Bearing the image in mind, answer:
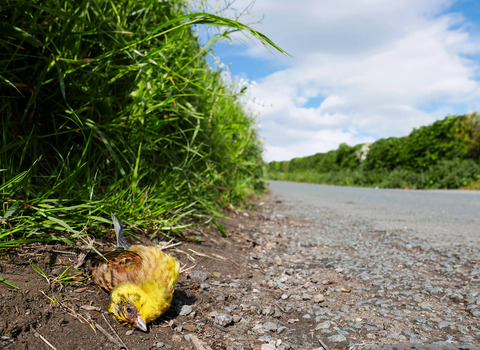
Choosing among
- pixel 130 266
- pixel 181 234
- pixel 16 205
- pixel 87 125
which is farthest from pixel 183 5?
pixel 130 266

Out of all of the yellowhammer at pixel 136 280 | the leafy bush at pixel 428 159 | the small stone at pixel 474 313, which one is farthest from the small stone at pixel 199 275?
the leafy bush at pixel 428 159

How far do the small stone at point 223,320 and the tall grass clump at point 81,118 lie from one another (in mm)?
687

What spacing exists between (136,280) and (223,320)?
41cm

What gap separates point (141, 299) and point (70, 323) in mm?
239

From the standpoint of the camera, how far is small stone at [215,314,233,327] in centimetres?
123

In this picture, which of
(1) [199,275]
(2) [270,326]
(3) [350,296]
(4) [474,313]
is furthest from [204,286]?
(4) [474,313]

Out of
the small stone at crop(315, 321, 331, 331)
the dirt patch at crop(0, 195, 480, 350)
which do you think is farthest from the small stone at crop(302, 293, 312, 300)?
the small stone at crop(315, 321, 331, 331)

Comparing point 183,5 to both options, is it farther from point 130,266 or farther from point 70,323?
point 70,323

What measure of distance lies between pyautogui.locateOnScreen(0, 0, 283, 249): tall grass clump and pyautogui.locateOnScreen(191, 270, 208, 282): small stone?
349mm

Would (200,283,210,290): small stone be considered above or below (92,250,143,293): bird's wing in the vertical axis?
below

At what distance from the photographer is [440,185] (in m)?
11.8

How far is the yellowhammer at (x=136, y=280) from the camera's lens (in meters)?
1.05

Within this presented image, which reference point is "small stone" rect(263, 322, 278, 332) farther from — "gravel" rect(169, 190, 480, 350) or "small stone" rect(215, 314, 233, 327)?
"small stone" rect(215, 314, 233, 327)

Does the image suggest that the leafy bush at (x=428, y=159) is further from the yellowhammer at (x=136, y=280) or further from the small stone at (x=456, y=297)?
the yellowhammer at (x=136, y=280)
